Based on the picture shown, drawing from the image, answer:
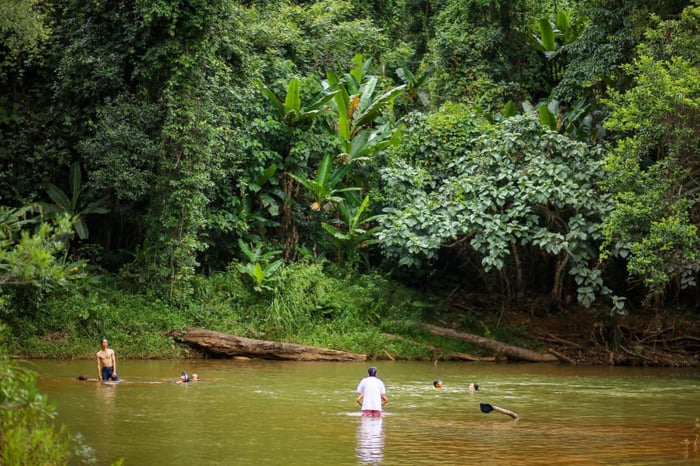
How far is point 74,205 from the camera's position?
23016 millimetres

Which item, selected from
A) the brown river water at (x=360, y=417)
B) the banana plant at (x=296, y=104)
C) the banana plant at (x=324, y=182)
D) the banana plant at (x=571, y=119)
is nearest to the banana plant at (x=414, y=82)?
the banana plant at (x=571, y=119)

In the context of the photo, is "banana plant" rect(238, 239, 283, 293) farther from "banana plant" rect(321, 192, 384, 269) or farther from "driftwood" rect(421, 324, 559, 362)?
"driftwood" rect(421, 324, 559, 362)

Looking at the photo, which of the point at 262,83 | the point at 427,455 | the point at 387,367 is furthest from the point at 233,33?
the point at 427,455

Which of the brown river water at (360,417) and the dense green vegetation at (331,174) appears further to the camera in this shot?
the dense green vegetation at (331,174)

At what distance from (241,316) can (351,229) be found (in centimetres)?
418

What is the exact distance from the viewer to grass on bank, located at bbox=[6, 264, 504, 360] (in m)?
20.8

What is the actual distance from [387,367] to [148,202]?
24.9 feet

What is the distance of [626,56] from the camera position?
76.2 feet

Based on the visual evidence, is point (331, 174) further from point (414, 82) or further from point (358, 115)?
point (414, 82)

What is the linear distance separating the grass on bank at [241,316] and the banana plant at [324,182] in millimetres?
2028

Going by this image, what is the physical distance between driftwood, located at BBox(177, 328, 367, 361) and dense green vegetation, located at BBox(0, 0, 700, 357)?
0.76 metres

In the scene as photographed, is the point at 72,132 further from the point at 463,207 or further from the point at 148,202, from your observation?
the point at 463,207

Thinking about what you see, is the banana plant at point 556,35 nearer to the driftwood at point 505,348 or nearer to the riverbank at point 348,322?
the riverbank at point 348,322

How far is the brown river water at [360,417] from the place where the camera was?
10.4 meters
